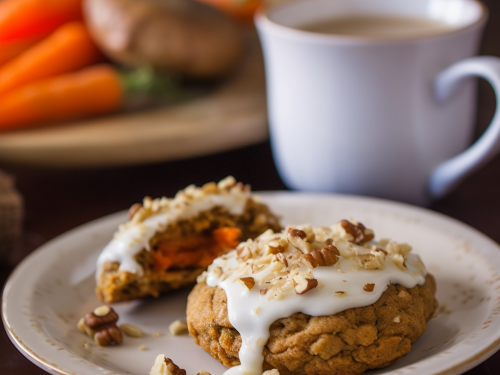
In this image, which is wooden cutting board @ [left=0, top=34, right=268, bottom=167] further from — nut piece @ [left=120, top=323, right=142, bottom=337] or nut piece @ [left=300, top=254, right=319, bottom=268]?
nut piece @ [left=300, top=254, right=319, bottom=268]

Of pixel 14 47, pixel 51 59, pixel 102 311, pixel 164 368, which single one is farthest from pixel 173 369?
pixel 14 47

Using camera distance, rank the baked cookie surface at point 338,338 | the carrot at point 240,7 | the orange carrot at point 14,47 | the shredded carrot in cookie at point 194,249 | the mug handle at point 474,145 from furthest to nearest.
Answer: the carrot at point 240,7
the orange carrot at point 14,47
the mug handle at point 474,145
the shredded carrot in cookie at point 194,249
the baked cookie surface at point 338,338

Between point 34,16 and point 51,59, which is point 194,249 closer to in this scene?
point 51,59

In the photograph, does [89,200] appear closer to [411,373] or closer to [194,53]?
[194,53]

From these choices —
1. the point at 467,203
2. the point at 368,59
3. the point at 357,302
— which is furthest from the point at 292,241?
the point at 467,203

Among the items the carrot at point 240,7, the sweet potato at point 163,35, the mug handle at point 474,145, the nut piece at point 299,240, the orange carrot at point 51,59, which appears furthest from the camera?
the carrot at point 240,7

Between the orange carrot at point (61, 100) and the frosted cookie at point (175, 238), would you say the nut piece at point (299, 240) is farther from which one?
the orange carrot at point (61, 100)

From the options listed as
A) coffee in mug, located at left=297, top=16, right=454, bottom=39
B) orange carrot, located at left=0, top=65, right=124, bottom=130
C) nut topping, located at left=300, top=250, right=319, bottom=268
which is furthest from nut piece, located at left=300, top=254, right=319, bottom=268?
orange carrot, located at left=0, top=65, right=124, bottom=130

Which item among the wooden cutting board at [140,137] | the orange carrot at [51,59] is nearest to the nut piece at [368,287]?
the wooden cutting board at [140,137]
